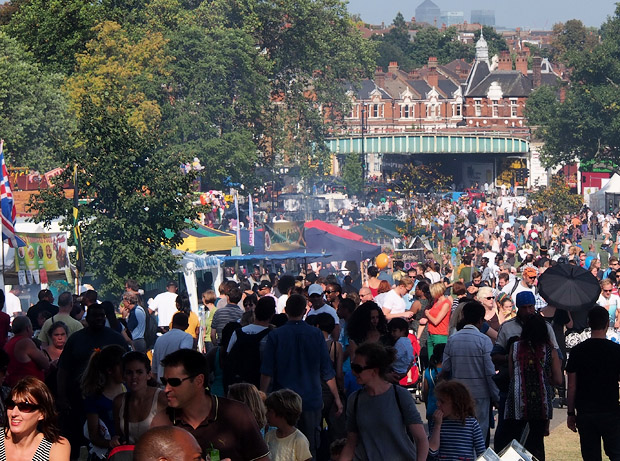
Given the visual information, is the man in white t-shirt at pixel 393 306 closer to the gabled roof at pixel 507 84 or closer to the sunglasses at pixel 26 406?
the sunglasses at pixel 26 406

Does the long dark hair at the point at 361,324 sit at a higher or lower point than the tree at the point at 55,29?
lower

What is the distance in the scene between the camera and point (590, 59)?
8719cm

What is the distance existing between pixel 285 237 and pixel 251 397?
25.7 metres

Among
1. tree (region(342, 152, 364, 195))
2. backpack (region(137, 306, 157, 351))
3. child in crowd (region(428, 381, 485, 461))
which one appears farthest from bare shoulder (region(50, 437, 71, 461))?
tree (region(342, 152, 364, 195))

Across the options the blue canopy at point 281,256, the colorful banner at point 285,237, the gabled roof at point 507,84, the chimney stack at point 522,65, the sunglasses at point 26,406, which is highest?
the chimney stack at point 522,65

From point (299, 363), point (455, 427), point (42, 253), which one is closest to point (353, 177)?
point (42, 253)

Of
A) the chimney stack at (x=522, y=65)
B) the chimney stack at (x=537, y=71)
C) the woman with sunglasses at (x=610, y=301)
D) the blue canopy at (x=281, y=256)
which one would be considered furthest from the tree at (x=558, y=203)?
the chimney stack at (x=522, y=65)

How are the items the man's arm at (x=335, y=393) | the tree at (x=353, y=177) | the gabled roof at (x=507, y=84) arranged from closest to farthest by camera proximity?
the man's arm at (x=335, y=393)
the tree at (x=353, y=177)
the gabled roof at (x=507, y=84)

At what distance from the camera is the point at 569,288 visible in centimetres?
1277

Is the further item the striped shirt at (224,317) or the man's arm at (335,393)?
the striped shirt at (224,317)

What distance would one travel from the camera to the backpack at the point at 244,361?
9336 mm

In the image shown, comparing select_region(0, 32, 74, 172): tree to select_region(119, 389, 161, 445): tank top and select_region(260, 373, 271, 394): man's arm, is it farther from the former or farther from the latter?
select_region(119, 389, 161, 445): tank top

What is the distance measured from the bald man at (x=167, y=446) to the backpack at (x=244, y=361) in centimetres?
518

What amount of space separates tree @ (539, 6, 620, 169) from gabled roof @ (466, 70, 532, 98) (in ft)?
143
